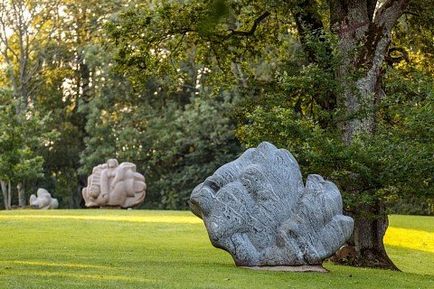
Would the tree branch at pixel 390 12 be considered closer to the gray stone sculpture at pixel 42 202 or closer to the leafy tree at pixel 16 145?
the leafy tree at pixel 16 145

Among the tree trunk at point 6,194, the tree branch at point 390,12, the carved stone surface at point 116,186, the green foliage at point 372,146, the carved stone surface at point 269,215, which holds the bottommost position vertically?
the tree trunk at point 6,194

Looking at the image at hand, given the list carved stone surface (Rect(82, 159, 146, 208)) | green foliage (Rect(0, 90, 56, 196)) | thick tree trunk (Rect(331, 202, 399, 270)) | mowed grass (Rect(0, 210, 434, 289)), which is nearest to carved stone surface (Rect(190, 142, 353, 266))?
mowed grass (Rect(0, 210, 434, 289))

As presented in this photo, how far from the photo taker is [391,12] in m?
19.7

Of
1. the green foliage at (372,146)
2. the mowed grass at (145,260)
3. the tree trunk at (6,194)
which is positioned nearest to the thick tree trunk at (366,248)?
the mowed grass at (145,260)

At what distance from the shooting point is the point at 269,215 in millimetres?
14531

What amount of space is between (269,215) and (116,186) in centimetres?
3001

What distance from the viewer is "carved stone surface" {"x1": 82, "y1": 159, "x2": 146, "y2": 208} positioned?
44062mm

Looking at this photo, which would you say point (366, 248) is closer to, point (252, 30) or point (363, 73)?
point (363, 73)

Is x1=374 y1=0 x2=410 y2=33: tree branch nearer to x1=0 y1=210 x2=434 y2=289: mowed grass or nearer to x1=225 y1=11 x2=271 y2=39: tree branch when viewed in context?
x1=225 y1=11 x2=271 y2=39: tree branch

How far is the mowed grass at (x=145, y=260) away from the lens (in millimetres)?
12391

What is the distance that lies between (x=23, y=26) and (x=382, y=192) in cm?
4423

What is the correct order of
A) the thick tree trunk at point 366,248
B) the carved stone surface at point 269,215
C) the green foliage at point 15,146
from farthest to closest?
the green foliage at point 15,146
the thick tree trunk at point 366,248
the carved stone surface at point 269,215

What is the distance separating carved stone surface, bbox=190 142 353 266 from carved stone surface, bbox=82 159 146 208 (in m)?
29.5

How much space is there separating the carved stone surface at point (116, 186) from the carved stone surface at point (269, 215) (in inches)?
1160
